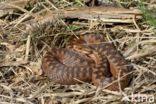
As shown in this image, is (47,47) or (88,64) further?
(47,47)

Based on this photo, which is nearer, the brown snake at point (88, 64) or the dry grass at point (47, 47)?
the dry grass at point (47, 47)

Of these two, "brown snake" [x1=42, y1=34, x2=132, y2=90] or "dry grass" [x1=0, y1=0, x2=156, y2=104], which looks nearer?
"dry grass" [x1=0, y1=0, x2=156, y2=104]

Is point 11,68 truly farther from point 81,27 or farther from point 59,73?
point 81,27

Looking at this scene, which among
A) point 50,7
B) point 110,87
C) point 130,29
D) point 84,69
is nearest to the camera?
point 110,87

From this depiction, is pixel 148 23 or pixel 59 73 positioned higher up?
pixel 148 23

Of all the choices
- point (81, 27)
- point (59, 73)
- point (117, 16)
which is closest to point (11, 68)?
point (59, 73)
